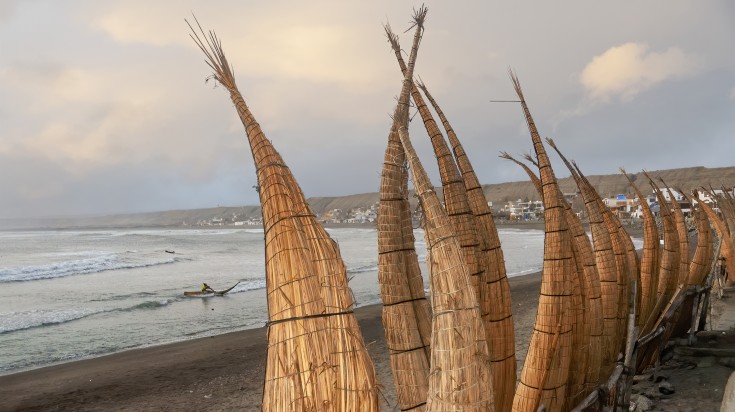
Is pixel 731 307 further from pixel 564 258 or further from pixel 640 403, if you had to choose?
pixel 564 258

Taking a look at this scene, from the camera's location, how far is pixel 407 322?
128 inches

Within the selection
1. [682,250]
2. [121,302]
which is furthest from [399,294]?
[121,302]

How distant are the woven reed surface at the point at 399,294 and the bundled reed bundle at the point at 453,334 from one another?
77 cm

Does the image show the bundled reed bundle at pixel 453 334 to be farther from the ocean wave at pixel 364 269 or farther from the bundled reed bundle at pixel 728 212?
the ocean wave at pixel 364 269

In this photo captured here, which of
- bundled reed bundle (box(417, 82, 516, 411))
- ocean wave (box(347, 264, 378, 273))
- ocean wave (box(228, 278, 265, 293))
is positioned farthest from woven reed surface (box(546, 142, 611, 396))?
ocean wave (box(347, 264, 378, 273))

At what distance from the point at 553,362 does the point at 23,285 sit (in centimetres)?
2898

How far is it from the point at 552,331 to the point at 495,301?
653 mm

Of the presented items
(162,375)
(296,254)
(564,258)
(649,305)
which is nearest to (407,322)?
(296,254)

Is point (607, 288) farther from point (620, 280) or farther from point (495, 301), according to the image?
point (495, 301)

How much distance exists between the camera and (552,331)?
4.34 metres

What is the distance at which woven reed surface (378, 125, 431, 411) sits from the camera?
10.6ft

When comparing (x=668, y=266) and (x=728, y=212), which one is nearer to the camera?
(x=668, y=266)

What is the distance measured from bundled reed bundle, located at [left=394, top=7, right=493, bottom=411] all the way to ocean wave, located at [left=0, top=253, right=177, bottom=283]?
31785 millimetres

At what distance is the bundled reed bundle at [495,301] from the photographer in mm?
4062
